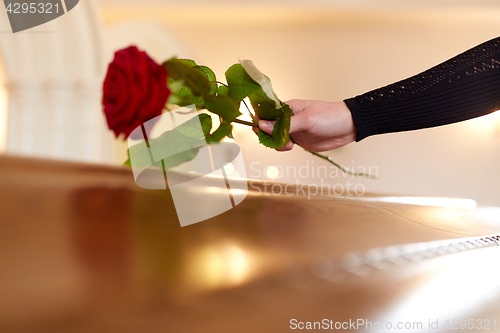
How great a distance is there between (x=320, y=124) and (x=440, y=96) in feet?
0.62

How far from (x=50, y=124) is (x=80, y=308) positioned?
125mm

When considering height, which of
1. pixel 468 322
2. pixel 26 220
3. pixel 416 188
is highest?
pixel 26 220

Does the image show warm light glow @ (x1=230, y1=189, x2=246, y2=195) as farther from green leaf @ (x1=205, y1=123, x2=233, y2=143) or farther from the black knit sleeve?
the black knit sleeve

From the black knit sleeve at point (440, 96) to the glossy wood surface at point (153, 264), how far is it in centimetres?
35

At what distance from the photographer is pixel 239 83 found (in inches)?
9.7

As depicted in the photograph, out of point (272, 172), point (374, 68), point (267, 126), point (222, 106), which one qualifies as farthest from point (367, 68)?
point (222, 106)

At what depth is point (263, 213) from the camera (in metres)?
0.21

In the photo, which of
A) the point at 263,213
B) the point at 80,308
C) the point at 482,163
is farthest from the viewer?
the point at 482,163

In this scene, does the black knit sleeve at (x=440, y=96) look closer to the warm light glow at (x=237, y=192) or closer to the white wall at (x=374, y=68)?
the warm light glow at (x=237, y=192)

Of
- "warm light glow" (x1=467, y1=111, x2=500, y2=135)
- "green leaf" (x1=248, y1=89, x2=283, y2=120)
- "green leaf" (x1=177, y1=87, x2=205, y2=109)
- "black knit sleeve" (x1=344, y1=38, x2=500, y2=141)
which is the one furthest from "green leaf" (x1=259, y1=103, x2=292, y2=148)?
"warm light glow" (x1=467, y1=111, x2=500, y2=135)

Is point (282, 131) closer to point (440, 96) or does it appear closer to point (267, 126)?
point (267, 126)

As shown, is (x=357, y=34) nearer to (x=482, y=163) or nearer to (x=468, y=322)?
(x=482, y=163)

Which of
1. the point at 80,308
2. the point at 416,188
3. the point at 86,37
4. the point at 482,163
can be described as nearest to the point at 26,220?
the point at 80,308

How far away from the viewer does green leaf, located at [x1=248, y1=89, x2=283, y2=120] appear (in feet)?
0.91
